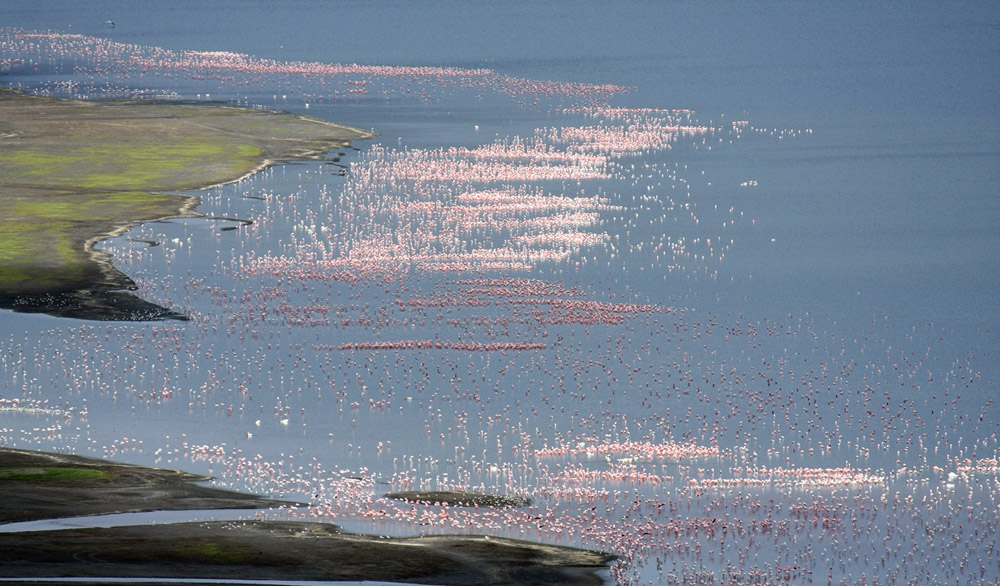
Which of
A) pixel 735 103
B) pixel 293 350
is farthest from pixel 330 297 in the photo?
pixel 735 103

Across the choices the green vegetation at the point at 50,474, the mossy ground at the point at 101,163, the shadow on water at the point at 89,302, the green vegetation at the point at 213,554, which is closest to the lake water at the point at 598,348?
the shadow on water at the point at 89,302

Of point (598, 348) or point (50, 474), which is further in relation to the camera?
point (598, 348)


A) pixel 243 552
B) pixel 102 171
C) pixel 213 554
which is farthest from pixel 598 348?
pixel 102 171

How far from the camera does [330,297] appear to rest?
51.3m

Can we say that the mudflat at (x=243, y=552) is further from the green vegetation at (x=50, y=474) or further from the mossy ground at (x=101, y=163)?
the mossy ground at (x=101, y=163)

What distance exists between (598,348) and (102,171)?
1570 inches

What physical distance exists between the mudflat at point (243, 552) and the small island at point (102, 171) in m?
18.5

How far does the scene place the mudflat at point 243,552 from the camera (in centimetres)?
2595

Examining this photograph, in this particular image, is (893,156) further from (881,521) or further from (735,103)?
(881,521)

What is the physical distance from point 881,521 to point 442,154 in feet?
189

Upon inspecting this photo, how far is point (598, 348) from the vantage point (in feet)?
148

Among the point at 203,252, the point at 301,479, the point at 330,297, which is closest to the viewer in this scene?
the point at 301,479

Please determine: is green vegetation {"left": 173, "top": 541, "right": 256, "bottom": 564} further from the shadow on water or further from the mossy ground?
the mossy ground

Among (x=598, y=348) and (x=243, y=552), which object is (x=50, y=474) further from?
(x=598, y=348)
